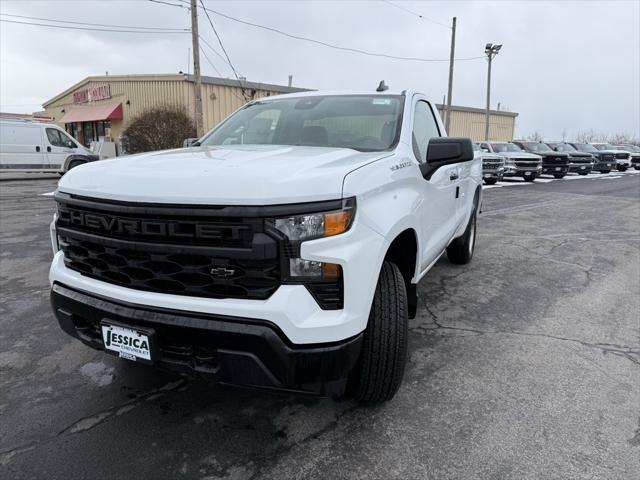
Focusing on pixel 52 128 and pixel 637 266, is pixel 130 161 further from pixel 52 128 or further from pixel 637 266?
pixel 52 128

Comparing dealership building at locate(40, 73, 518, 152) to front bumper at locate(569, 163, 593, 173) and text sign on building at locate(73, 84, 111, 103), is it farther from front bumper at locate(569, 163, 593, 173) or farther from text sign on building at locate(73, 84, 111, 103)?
front bumper at locate(569, 163, 593, 173)

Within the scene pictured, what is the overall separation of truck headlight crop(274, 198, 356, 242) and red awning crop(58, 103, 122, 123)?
2669 cm

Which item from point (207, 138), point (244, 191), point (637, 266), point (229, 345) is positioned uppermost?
point (207, 138)

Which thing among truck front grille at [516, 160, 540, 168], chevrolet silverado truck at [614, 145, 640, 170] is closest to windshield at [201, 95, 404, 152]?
truck front grille at [516, 160, 540, 168]

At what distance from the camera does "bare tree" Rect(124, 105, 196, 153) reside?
861 inches

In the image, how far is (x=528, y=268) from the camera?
5.89 metres

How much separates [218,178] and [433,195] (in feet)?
5.99

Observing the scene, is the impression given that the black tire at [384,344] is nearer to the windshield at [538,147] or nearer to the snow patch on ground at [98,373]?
the snow patch on ground at [98,373]

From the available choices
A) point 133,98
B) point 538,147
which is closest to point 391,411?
point 538,147

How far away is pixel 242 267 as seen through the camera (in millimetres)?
2004

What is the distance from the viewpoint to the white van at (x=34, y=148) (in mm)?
17047

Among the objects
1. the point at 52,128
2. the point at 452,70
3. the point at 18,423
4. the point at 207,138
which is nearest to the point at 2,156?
the point at 52,128

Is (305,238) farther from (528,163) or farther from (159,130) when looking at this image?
(159,130)

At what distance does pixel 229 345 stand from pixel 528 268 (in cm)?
490
